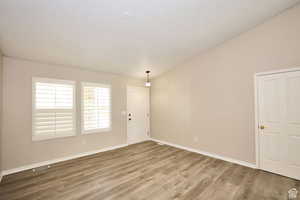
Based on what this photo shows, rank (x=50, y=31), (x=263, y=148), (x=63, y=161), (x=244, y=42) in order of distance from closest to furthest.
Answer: (x=50, y=31) → (x=263, y=148) → (x=244, y=42) → (x=63, y=161)

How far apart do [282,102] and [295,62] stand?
0.79 m

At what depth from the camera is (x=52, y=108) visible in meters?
3.09

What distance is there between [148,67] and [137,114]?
190 centimetres

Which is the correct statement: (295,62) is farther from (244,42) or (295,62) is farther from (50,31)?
(50,31)

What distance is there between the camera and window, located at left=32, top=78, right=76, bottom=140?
293 centimetres

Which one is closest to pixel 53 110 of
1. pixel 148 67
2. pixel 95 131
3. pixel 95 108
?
pixel 95 108

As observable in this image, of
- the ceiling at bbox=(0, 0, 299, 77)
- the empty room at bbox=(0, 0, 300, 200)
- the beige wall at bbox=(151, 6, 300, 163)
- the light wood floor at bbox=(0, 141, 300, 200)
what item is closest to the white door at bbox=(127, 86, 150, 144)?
the empty room at bbox=(0, 0, 300, 200)

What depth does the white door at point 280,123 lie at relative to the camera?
2398mm

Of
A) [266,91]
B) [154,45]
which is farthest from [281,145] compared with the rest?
[154,45]

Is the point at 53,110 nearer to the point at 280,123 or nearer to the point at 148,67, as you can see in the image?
the point at 148,67

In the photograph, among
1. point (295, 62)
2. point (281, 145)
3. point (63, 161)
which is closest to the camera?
point (295, 62)

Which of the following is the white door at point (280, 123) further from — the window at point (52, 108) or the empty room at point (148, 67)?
the window at point (52, 108)

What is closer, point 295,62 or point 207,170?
point 295,62

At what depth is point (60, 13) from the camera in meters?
1.86
